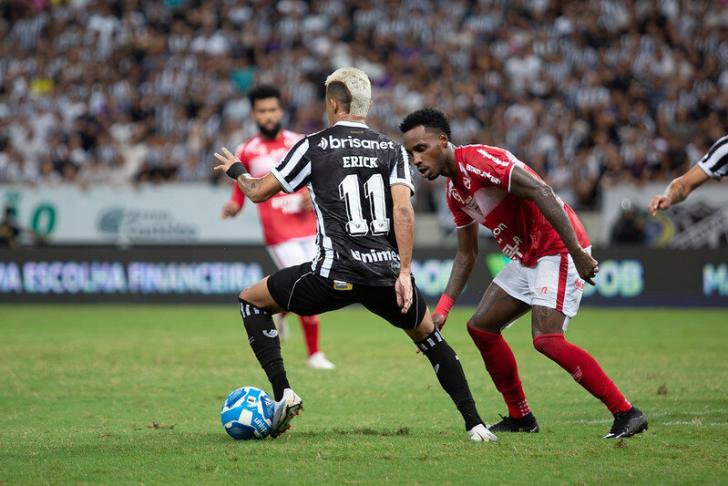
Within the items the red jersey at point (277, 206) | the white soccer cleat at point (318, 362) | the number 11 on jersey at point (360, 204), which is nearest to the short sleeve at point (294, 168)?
the number 11 on jersey at point (360, 204)

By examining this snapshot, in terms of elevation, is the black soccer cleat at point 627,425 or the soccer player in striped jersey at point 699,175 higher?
the soccer player in striped jersey at point 699,175

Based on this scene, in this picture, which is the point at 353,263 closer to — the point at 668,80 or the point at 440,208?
the point at 440,208

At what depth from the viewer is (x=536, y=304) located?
7531 mm

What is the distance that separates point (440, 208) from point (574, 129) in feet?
11.1

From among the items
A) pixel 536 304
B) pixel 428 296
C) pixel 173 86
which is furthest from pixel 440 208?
pixel 536 304

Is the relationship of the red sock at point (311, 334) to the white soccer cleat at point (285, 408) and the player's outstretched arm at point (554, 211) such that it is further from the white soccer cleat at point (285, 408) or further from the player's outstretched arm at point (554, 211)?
the player's outstretched arm at point (554, 211)

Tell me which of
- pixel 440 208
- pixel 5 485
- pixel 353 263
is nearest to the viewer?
pixel 5 485

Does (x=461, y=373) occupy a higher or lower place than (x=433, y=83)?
lower

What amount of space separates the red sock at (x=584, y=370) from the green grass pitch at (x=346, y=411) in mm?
292

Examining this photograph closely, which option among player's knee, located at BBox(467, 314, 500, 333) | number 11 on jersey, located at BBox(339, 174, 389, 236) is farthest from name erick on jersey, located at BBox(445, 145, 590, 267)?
number 11 on jersey, located at BBox(339, 174, 389, 236)

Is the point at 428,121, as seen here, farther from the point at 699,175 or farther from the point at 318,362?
the point at 318,362

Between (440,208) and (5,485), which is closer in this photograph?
(5,485)

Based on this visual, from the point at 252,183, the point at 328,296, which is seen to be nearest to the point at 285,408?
the point at 328,296

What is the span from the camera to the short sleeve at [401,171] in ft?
23.5
